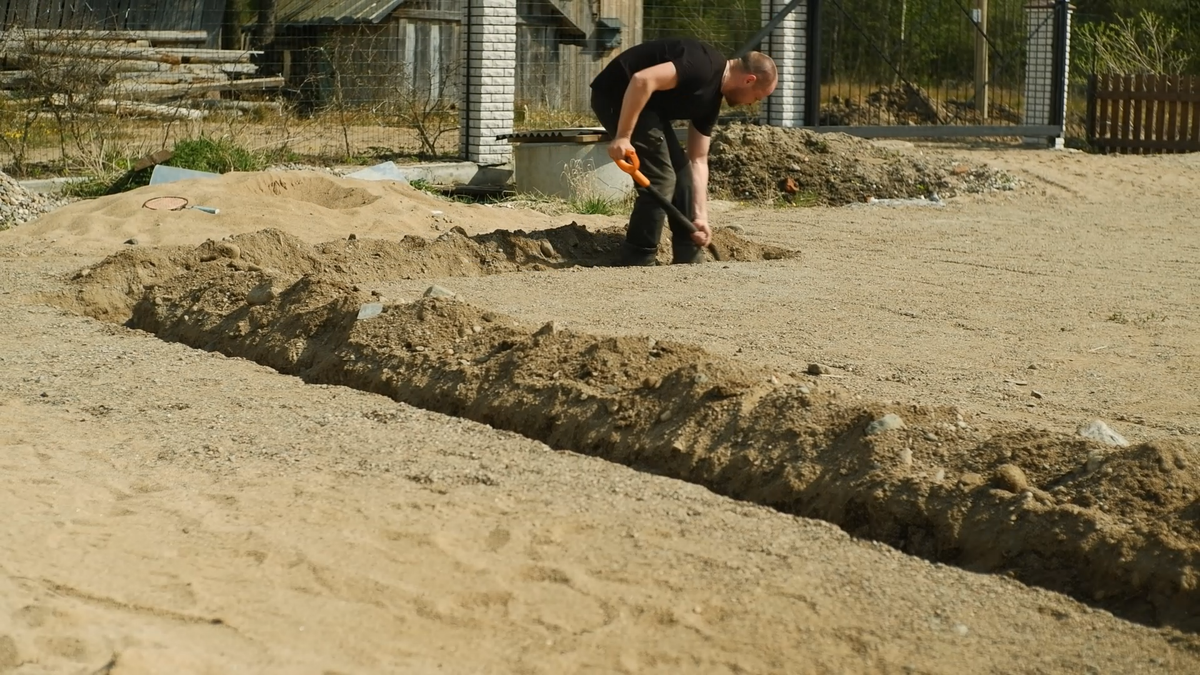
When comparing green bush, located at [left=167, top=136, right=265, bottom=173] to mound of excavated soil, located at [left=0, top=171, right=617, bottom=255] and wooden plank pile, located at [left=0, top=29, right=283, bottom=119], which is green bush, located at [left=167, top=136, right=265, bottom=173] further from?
mound of excavated soil, located at [left=0, top=171, right=617, bottom=255]

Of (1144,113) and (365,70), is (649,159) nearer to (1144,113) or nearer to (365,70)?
(365,70)

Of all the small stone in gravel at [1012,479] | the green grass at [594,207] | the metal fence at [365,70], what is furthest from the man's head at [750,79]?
the metal fence at [365,70]

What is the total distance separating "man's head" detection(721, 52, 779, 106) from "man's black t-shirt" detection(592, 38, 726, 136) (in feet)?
0.42

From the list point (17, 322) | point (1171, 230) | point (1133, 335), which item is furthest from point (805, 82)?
point (17, 322)

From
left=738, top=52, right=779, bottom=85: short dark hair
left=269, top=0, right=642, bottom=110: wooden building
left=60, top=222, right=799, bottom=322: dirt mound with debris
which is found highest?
left=269, top=0, right=642, bottom=110: wooden building

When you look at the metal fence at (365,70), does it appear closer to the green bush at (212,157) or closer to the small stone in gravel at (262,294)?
the green bush at (212,157)

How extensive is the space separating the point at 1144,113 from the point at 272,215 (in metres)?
14.5

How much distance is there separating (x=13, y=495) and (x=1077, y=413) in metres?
3.72

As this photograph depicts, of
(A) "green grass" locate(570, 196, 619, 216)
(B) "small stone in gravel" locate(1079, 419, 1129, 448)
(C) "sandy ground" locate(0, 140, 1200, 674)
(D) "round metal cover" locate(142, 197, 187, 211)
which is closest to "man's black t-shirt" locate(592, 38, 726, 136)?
(C) "sandy ground" locate(0, 140, 1200, 674)

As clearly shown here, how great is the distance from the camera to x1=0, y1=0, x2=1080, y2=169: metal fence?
44.4 ft

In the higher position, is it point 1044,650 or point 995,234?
point 995,234

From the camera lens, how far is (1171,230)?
11.8m

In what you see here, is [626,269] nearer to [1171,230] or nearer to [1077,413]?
[1077,413]

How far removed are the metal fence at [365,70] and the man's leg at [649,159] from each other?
258 inches
